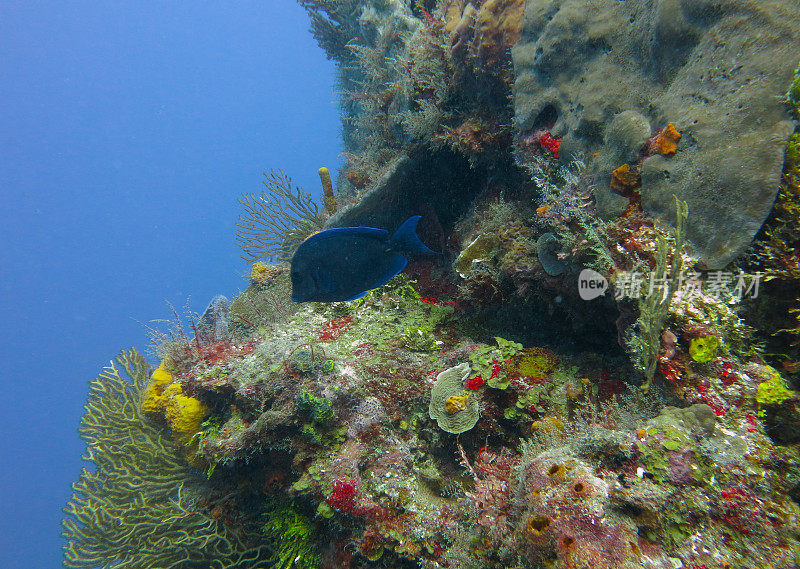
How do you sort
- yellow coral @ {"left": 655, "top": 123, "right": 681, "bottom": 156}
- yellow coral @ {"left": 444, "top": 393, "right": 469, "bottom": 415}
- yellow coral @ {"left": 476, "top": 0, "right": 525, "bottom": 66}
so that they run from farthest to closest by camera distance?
yellow coral @ {"left": 476, "top": 0, "right": 525, "bottom": 66}, yellow coral @ {"left": 444, "top": 393, "right": 469, "bottom": 415}, yellow coral @ {"left": 655, "top": 123, "right": 681, "bottom": 156}

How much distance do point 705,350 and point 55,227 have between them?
181462mm

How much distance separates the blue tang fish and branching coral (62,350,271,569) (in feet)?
10.7

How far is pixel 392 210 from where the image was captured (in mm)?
5383

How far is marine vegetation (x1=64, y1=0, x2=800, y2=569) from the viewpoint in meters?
1.82

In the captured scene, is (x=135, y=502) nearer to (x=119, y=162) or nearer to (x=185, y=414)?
(x=185, y=414)

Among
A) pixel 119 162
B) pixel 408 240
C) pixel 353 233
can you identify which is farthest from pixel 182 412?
pixel 119 162

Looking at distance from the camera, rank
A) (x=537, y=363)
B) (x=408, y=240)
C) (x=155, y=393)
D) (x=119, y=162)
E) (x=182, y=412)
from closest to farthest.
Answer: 1. (x=408, y=240)
2. (x=537, y=363)
3. (x=182, y=412)
4. (x=155, y=393)
5. (x=119, y=162)

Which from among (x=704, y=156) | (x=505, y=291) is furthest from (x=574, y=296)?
(x=704, y=156)

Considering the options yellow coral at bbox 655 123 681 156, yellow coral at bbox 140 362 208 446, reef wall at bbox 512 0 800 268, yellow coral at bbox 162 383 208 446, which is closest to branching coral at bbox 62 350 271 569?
yellow coral at bbox 140 362 208 446

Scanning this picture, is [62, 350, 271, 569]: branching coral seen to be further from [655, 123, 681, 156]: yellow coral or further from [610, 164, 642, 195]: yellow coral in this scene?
[655, 123, 681, 156]: yellow coral

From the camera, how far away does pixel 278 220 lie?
678cm

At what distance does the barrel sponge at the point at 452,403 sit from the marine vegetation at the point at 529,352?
21mm

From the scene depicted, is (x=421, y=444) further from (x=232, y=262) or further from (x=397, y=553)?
(x=232, y=262)

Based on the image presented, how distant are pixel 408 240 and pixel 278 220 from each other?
4787 mm
